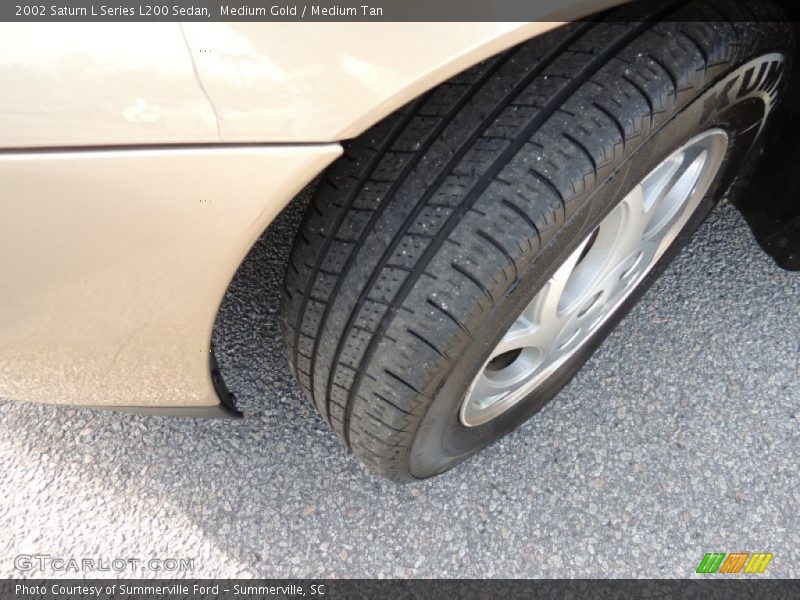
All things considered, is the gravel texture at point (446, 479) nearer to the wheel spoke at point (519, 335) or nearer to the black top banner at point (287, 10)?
the wheel spoke at point (519, 335)

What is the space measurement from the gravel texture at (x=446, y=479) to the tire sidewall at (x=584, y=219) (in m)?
0.18

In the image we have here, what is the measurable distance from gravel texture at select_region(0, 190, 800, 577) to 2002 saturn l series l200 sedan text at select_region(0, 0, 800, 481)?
22 cm

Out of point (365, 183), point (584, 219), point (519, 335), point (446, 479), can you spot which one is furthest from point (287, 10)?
point (446, 479)

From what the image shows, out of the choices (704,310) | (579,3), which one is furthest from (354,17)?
(704,310)

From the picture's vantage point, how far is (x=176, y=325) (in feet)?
3.47

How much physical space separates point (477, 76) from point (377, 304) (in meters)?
0.37

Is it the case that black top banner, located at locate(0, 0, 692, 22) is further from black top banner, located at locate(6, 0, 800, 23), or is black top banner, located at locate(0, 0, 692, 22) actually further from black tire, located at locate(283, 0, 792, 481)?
black tire, located at locate(283, 0, 792, 481)

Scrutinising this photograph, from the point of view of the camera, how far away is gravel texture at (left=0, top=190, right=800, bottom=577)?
4.82 feet

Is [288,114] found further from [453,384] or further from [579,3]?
[453,384]

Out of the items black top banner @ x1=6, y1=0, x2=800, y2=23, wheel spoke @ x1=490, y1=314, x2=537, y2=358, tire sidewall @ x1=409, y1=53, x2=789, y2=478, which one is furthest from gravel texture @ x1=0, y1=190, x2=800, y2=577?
black top banner @ x1=6, y1=0, x2=800, y2=23

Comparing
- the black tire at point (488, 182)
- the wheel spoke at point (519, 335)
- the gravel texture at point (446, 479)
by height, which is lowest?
the gravel texture at point (446, 479)

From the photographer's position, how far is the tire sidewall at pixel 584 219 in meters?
1.07

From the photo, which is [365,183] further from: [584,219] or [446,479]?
[446,479]

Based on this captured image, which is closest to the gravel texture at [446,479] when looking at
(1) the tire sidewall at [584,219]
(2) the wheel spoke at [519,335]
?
(1) the tire sidewall at [584,219]
